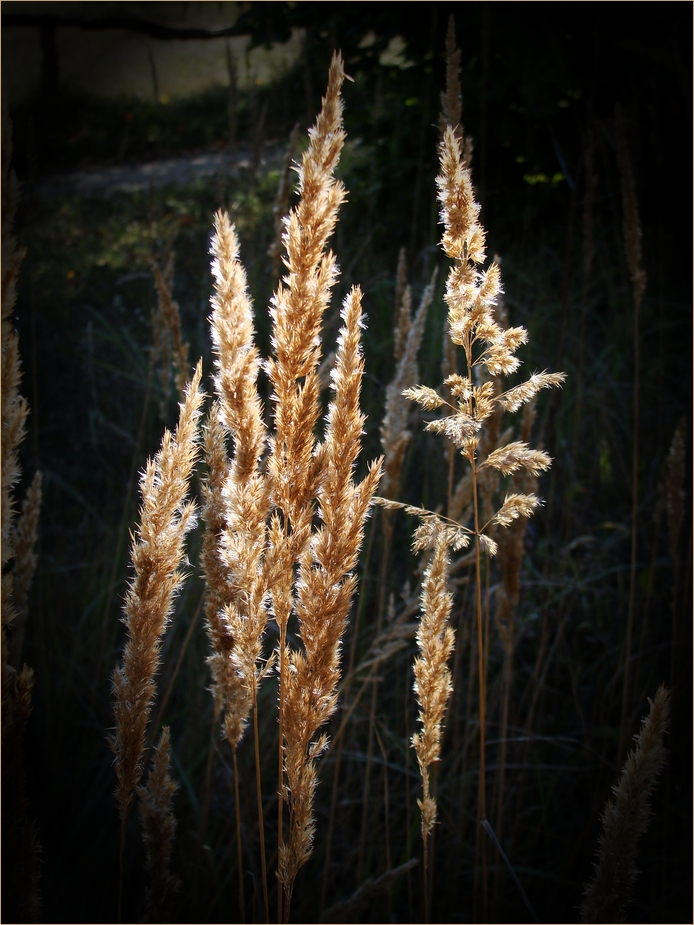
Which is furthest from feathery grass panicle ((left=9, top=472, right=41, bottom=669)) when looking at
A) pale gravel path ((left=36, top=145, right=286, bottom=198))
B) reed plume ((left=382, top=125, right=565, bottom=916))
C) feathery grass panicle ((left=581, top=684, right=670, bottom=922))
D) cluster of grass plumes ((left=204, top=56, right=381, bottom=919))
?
pale gravel path ((left=36, top=145, right=286, bottom=198))

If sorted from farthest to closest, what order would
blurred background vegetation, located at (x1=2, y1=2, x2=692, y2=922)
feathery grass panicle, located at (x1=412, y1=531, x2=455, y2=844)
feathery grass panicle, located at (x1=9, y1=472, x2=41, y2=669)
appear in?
blurred background vegetation, located at (x1=2, y1=2, x2=692, y2=922)
feathery grass panicle, located at (x1=9, y1=472, x2=41, y2=669)
feathery grass panicle, located at (x1=412, y1=531, x2=455, y2=844)

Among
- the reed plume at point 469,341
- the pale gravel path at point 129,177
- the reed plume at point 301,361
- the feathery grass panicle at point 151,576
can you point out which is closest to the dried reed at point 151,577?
the feathery grass panicle at point 151,576

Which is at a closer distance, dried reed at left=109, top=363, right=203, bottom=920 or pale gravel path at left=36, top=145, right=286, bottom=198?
dried reed at left=109, top=363, right=203, bottom=920

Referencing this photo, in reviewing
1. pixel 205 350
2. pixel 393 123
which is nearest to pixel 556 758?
pixel 205 350

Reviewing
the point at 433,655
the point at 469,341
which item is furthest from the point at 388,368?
the point at 433,655

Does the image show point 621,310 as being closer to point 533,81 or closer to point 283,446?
point 533,81

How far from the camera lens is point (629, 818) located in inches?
31.7

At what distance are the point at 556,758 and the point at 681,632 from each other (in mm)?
491

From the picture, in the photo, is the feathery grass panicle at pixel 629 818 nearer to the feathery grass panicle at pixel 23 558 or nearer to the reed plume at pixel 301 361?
the reed plume at pixel 301 361

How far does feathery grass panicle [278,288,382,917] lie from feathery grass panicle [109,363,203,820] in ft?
0.53

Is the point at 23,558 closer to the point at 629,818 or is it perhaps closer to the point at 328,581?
the point at 328,581

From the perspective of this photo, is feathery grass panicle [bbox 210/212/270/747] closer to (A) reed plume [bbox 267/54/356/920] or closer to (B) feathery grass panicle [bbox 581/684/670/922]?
(A) reed plume [bbox 267/54/356/920]

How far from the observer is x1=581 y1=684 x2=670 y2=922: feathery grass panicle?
798 millimetres

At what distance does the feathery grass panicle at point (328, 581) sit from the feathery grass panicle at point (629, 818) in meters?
0.37
